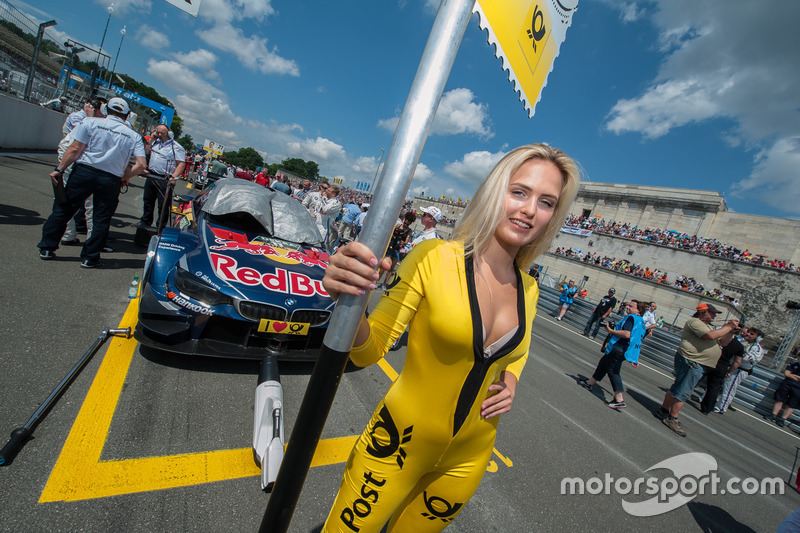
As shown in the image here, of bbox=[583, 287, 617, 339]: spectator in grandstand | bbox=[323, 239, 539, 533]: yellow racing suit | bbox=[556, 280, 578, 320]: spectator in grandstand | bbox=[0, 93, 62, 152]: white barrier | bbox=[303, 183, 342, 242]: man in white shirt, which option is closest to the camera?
bbox=[323, 239, 539, 533]: yellow racing suit

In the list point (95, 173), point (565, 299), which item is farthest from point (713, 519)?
point (565, 299)

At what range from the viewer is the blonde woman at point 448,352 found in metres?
1.12

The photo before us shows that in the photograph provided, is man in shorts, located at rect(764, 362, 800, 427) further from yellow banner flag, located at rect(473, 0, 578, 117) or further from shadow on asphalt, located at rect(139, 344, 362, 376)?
shadow on asphalt, located at rect(139, 344, 362, 376)

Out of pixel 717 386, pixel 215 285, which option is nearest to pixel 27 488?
pixel 215 285

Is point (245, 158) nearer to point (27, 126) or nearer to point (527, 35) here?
point (27, 126)

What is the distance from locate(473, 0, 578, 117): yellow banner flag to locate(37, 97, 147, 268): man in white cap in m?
4.77

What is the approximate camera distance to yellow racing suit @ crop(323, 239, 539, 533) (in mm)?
1111

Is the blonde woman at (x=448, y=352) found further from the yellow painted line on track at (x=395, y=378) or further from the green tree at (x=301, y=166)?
the green tree at (x=301, y=166)

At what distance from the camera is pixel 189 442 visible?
2213 mm

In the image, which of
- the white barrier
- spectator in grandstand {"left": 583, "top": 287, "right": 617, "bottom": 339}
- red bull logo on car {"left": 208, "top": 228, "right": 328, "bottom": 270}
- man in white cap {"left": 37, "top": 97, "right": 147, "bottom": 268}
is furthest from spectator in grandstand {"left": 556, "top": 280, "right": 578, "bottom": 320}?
the white barrier

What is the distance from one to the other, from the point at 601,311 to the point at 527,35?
11.5 m

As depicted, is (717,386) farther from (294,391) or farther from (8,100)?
(8,100)

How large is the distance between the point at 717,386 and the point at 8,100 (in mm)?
19448

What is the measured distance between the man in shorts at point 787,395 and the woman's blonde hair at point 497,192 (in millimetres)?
10636
